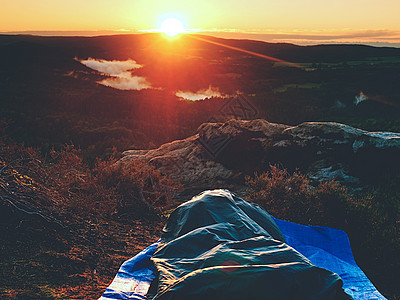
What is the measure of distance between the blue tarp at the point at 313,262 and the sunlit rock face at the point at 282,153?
3.47m

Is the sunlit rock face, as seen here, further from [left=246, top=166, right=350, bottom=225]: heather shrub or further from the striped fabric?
the striped fabric

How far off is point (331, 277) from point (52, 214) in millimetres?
4509

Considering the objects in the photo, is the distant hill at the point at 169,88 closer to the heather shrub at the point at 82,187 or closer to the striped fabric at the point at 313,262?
the heather shrub at the point at 82,187

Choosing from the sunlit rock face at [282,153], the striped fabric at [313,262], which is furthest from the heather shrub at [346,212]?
the sunlit rock face at [282,153]

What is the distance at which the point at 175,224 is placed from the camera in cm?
479

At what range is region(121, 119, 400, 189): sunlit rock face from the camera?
9.03 metres

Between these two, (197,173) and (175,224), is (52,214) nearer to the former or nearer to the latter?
(175,224)

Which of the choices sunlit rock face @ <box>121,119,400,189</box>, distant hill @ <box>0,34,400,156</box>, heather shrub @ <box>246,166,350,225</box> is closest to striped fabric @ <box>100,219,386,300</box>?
heather shrub @ <box>246,166,350,225</box>

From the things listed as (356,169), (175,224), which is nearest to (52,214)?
(175,224)

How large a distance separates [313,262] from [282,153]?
565 centimetres

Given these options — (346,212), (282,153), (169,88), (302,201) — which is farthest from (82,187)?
(169,88)

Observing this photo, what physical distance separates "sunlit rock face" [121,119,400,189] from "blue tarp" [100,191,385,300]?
11.4 ft

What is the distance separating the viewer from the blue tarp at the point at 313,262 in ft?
12.7

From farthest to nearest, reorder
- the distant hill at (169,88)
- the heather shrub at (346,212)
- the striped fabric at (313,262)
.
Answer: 1. the distant hill at (169,88)
2. the heather shrub at (346,212)
3. the striped fabric at (313,262)
